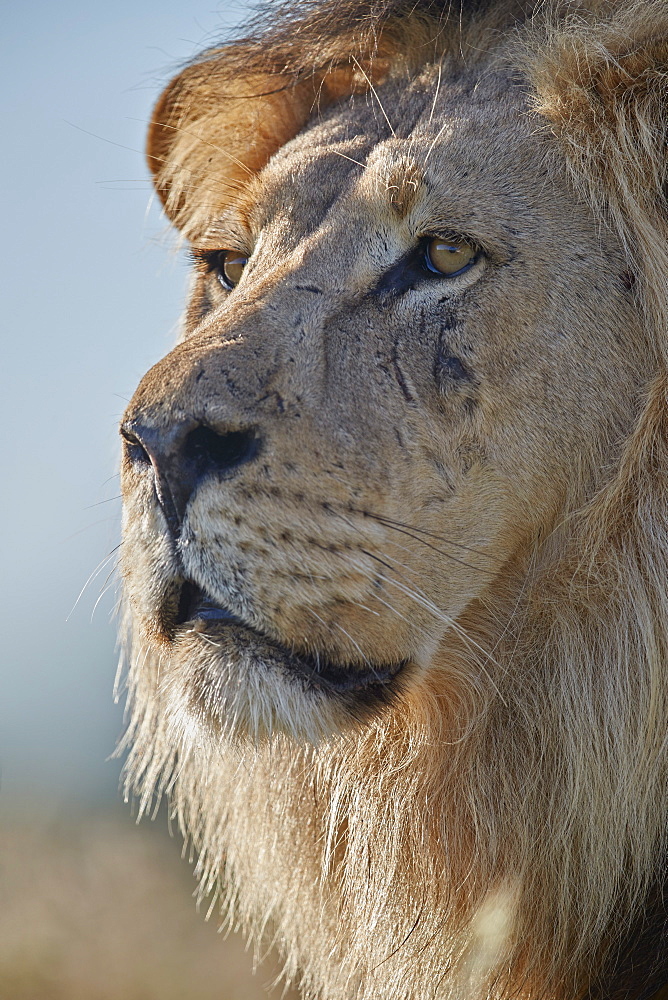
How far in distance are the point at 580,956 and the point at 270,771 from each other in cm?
77

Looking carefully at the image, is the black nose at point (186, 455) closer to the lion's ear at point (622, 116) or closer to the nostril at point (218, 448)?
the nostril at point (218, 448)

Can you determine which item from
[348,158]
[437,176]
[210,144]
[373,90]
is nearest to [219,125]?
[210,144]

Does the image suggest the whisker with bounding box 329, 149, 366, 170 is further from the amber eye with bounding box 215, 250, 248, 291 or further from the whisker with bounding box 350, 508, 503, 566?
the whisker with bounding box 350, 508, 503, 566

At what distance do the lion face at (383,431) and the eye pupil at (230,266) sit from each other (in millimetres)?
448

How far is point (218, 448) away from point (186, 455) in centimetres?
6

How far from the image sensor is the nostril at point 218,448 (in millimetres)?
1717

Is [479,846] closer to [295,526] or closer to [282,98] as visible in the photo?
[295,526]

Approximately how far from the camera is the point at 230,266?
2600mm

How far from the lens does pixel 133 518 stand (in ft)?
5.99

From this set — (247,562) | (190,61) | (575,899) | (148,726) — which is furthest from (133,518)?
(190,61)

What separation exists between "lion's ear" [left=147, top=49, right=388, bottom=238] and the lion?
477mm

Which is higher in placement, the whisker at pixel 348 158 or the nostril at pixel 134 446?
the whisker at pixel 348 158

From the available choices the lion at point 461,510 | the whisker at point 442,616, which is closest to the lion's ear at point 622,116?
the lion at point 461,510

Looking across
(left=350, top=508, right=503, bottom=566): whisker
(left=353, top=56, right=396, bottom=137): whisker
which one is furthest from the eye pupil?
(left=350, top=508, right=503, bottom=566): whisker
